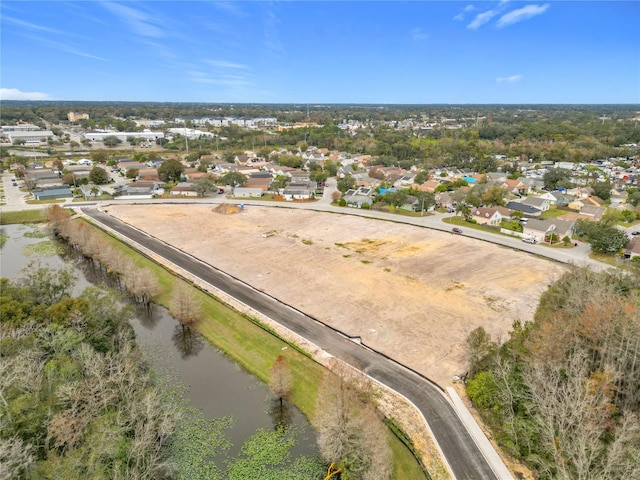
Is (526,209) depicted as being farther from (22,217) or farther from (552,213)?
(22,217)

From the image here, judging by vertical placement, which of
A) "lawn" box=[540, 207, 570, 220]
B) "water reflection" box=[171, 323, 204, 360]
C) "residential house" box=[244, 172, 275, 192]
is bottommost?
"lawn" box=[540, 207, 570, 220]

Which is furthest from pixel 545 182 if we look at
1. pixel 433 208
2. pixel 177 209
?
pixel 177 209

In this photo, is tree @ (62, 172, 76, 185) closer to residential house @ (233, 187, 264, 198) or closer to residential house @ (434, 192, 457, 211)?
residential house @ (233, 187, 264, 198)

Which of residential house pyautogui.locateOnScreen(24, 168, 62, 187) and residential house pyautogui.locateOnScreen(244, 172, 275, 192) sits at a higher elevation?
residential house pyautogui.locateOnScreen(24, 168, 62, 187)

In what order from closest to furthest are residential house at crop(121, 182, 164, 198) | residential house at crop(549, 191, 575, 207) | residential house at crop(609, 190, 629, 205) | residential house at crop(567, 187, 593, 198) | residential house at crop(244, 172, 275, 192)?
1. residential house at crop(549, 191, 575, 207)
2. residential house at crop(609, 190, 629, 205)
3. residential house at crop(567, 187, 593, 198)
4. residential house at crop(121, 182, 164, 198)
5. residential house at crop(244, 172, 275, 192)

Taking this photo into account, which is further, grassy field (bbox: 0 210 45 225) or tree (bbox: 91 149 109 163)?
tree (bbox: 91 149 109 163)

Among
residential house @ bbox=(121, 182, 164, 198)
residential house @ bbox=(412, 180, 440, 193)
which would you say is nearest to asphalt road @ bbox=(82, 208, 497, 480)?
residential house @ bbox=(121, 182, 164, 198)
